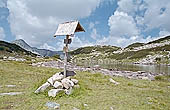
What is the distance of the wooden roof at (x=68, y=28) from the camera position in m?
13.7

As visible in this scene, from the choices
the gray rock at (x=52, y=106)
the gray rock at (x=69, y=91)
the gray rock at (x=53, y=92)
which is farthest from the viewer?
the gray rock at (x=69, y=91)

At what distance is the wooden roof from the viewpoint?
1370 centimetres

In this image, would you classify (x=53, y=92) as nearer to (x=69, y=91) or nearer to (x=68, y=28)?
(x=69, y=91)

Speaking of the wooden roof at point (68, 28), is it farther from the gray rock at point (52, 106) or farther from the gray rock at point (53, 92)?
the gray rock at point (52, 106)

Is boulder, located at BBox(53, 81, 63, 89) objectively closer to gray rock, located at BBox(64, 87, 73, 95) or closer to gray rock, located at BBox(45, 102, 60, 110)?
gray rock, located at BBox(64, 87, 73, 95)

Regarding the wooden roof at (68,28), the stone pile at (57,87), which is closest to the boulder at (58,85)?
the stone pile at (57,87)

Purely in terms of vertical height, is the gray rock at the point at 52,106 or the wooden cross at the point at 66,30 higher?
the wooden cross at the point at 66,30

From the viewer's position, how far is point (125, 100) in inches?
403

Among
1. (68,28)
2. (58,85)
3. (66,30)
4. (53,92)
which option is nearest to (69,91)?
(58,85)

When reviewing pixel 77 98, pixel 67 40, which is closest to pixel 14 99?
pixel 77 98

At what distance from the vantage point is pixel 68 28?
14031mm

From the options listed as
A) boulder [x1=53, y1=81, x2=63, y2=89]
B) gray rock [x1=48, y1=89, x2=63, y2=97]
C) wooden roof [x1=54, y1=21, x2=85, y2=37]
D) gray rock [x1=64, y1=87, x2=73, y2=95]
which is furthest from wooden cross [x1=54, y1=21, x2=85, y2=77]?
gray rock [x1=48, y1=89, x2=63, y2=97]

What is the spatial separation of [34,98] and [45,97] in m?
0.71

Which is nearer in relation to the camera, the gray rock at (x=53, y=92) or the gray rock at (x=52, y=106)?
the gray rock at (x=52, y=106)
